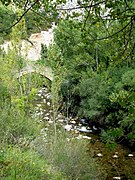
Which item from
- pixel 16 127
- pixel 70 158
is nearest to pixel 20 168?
pixel 70 158

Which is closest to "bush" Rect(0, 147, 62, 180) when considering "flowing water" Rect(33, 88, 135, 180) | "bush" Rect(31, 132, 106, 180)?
"bush" Rect(31, 132, 106, 180)

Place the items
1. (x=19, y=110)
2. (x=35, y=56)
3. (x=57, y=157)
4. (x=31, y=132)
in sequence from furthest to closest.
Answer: (x=35, y=56), (x=19, y=110), (x=31, y=132), (x=57, y=157)

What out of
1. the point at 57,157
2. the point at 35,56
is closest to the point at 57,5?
the point at 57,157

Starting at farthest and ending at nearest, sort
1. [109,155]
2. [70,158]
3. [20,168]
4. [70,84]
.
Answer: [70,84] → [109,155] → [70,158] → [20,168]

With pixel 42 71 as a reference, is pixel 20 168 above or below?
above

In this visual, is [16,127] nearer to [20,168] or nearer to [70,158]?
[70,158]

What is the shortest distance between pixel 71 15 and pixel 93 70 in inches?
560

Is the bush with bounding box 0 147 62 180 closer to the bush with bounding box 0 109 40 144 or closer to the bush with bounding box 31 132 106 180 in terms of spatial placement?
the bush with bounding box 31 132 106 180

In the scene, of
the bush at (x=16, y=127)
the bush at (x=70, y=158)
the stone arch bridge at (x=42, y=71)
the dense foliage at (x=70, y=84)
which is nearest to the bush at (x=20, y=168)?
the dense foliage at (x=70, y=84)

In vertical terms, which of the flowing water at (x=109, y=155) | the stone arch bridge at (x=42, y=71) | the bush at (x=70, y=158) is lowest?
the flowing water at (x=109, y=155)

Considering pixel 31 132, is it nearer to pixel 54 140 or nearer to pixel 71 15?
pixel 54 140

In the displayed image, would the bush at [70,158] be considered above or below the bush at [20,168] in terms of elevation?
below

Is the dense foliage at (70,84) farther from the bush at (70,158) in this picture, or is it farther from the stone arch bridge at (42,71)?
the stone arch bridge at (42,71)

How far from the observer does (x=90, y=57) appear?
17438mm
